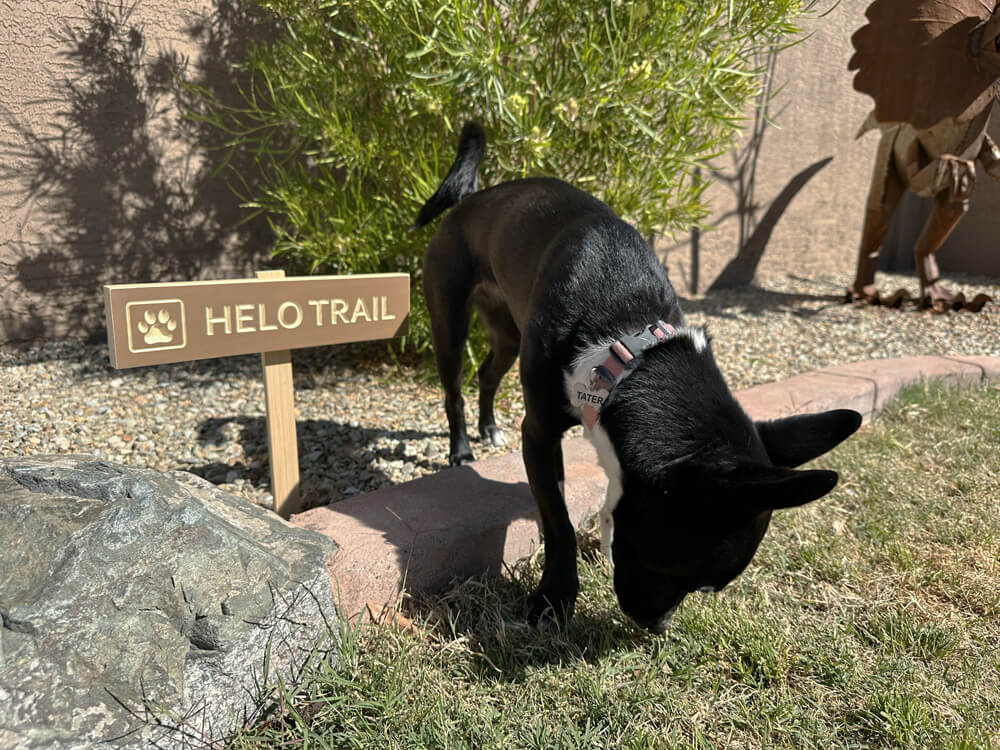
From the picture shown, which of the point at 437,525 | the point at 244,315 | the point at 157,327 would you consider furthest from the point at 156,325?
the point at 437,525

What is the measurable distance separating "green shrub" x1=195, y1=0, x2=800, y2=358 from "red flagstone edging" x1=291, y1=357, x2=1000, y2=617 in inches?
48.7

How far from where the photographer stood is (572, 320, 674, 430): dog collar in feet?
5.00

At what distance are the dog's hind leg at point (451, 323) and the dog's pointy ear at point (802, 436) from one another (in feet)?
4.13

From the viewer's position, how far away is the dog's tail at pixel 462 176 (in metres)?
2.72

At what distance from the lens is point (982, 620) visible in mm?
1793

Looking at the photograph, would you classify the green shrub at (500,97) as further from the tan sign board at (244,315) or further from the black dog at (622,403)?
the tan sign board at (244,315)

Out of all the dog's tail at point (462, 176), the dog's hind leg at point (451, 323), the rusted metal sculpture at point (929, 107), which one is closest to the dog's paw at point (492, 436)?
the dog's hind leg at point (451, 323)

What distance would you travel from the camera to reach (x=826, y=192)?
725cm

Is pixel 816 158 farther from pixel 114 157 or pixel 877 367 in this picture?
pixel 114 157

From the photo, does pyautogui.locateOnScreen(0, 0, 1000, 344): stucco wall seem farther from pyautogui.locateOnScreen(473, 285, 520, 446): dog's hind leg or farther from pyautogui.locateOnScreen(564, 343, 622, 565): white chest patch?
pyautogui.locateOnScreen(564, 343, 622, 565): white chest patch

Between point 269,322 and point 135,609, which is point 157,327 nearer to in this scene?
point 269,322

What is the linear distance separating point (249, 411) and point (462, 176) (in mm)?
1362

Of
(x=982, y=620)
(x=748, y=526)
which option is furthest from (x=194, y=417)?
(x=982, y=620)

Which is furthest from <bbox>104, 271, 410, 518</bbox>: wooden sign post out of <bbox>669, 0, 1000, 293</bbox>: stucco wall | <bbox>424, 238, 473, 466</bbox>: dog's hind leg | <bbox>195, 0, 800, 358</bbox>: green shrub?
<bbox>669, 0, 1000, 293</bbox>: stucco wall
